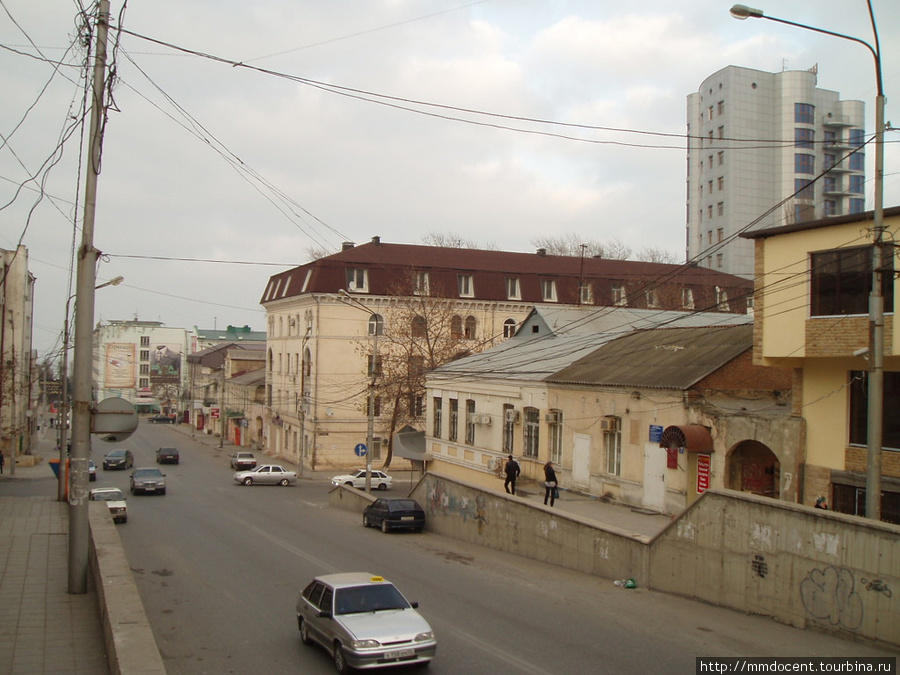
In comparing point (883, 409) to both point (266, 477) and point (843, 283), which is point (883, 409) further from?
point (266, 477)

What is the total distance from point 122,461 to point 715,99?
198 feet

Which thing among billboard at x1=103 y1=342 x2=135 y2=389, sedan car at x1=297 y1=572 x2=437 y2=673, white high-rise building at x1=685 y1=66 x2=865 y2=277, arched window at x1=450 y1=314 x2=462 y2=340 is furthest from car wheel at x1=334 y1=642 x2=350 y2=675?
billboard at x1=103 y1=342 x2=135 y2=389

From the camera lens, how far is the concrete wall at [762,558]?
11.4 metres

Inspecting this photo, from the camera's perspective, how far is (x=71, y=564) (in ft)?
36.7

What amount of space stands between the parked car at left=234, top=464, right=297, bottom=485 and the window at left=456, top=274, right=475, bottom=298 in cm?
1812

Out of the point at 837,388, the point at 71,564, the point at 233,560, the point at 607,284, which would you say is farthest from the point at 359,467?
the point at 71,564

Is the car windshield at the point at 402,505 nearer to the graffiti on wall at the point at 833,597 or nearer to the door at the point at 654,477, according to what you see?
the door at the point at 654,477

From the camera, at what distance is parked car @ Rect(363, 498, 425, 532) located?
90.8 feet

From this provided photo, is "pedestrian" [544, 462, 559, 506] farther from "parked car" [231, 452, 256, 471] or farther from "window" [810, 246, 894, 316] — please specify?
"parked car" [231, 452, 256, 471]

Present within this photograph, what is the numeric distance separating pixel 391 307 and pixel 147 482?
21.3m

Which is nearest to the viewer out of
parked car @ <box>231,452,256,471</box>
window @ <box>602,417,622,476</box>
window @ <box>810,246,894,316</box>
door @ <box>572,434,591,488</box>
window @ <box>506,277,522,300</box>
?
window @ <box>810,246,894,316</box>

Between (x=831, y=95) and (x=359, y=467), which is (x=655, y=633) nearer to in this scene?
(x=359, y=467)

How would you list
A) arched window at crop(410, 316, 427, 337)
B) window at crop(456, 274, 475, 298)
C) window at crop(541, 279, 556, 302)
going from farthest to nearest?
window at crop(541, 279, 556, 302), window at crop(456, 274, 475, 298), arched window at crop(410, 316, 427, 337)

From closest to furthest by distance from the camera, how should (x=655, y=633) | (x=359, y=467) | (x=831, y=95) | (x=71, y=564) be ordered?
(x=71, y=564) < (x=655, y=633) < (x=359, y=467) < (x=831, y=95)
